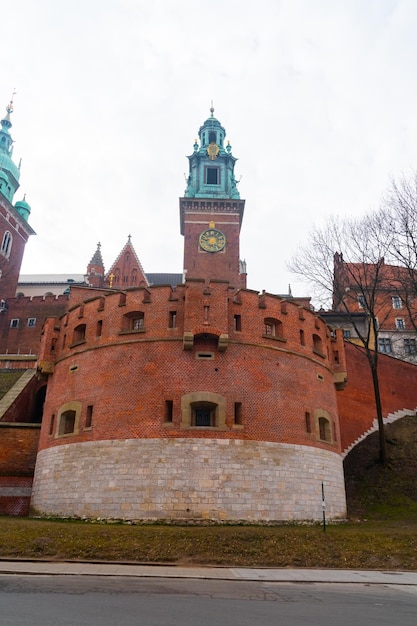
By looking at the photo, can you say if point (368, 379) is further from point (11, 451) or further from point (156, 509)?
point (11, 451)

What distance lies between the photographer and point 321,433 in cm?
2156

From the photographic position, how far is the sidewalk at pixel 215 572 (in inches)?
404

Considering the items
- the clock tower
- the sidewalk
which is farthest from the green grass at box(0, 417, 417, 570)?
the clock tower

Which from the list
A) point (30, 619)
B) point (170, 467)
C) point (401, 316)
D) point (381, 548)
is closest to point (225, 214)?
point (401, 316)

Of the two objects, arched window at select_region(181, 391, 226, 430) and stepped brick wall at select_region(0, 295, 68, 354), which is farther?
stepped brick wall at select_region(0, 295, 68, 354)

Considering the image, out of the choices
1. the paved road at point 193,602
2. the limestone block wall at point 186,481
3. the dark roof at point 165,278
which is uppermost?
the dark roof at point 165,278

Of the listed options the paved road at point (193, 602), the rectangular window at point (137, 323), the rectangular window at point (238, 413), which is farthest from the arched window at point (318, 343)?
the paved road at point (193, 602)

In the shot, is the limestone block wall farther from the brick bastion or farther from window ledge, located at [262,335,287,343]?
window ledge, located at [262,335,287,343]

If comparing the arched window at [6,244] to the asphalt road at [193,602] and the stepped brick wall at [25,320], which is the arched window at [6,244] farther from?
the asphalt road at [193,602]

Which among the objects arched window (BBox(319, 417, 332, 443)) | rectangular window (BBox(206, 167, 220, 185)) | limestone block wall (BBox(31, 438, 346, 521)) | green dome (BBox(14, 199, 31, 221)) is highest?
green dome (BBox(14, 199, 31, 221))

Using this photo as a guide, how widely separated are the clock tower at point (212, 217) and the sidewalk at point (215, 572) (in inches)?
1363

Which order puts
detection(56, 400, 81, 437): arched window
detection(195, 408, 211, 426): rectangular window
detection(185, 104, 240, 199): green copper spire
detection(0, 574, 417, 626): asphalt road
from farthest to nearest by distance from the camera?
detection(185, 104, 240, 199): green copper spire, detection(56, 400, 81, 437): arched window, detection(195, 408, 211, 426): rectangular window, detection(0, 574, 417, 626): asphalt road

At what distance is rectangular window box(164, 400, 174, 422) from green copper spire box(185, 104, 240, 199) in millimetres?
34379

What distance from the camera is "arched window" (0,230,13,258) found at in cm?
5742
